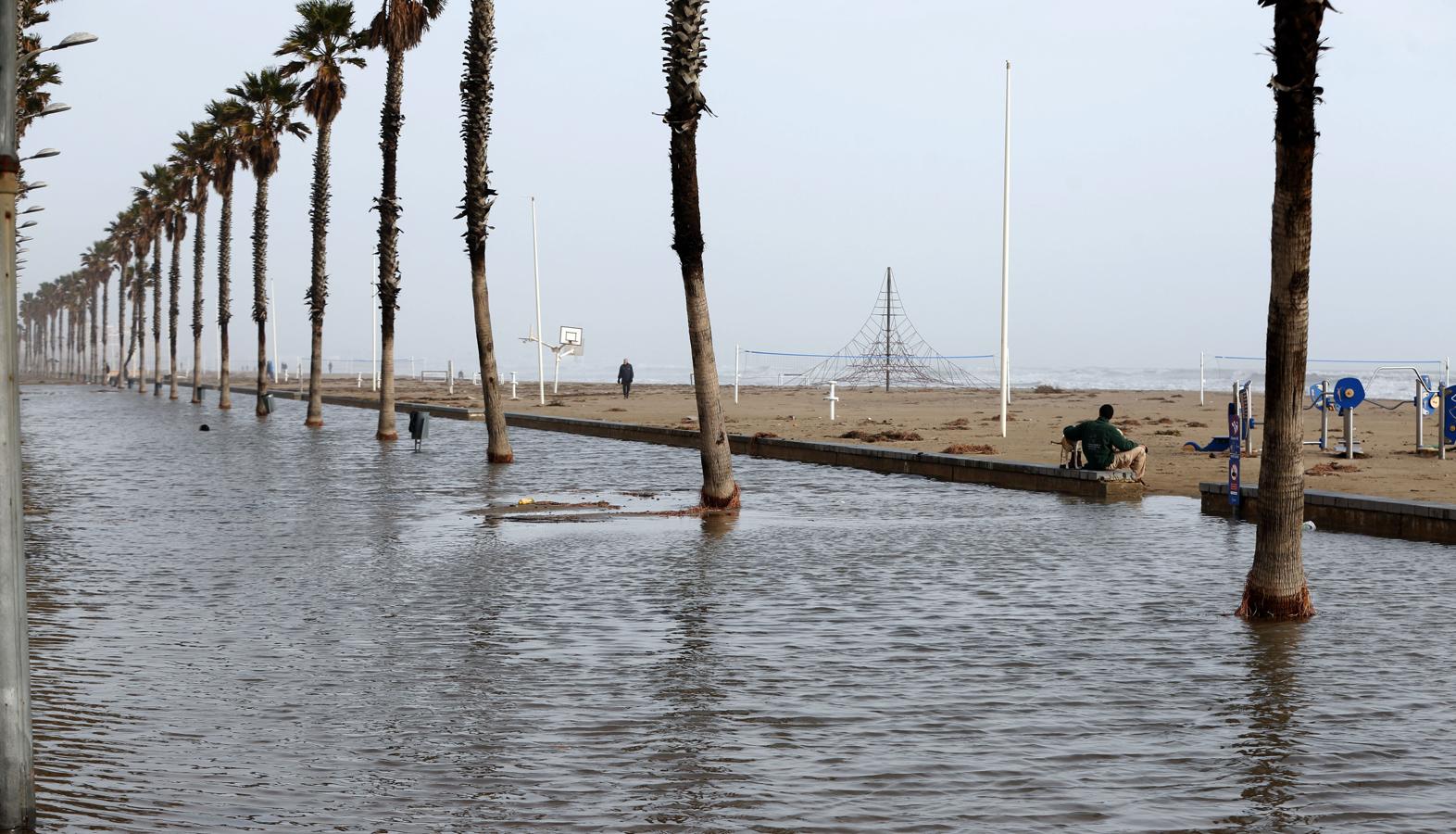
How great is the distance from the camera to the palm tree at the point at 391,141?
36156 millimetres

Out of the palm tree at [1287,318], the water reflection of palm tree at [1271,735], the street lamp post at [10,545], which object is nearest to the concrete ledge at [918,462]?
the palm tree at [1287,318]

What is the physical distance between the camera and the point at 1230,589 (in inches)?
482

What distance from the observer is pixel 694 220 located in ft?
63.5

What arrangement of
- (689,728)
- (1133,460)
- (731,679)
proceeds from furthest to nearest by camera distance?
1. (1133,460)
2. (731,679)
3. (689,728)

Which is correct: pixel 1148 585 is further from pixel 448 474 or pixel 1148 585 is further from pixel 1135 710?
pixel 448 474

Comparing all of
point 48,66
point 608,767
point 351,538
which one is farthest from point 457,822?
point 48,66

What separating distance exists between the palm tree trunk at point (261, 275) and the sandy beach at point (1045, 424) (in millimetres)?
9421

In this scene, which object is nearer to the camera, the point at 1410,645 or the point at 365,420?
the point at 1410,645

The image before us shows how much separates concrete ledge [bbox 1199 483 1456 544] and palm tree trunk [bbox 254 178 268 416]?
4514 centimetres

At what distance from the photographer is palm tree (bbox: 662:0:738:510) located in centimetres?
1888

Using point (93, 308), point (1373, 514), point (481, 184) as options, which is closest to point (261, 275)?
point (481, 184)

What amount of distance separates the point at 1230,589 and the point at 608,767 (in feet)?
23.7

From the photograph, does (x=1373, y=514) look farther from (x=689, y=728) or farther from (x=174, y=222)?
(x=174, y=222)

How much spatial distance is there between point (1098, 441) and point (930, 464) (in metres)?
4.74
